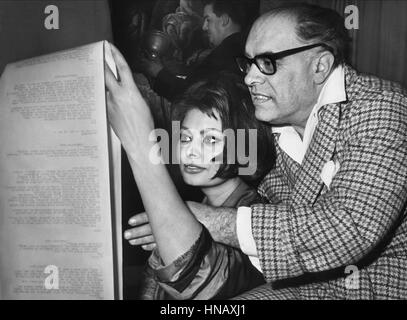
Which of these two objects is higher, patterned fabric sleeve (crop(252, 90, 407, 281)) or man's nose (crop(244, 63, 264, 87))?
man's nose (crop(244, 63, 264, 87))

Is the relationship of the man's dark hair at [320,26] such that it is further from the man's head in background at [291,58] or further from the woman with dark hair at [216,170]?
the woman with dark hair at [216,170]

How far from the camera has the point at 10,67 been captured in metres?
1.14

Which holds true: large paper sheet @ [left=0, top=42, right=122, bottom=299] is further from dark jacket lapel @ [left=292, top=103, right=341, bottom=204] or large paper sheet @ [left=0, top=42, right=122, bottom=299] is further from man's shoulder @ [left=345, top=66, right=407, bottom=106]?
man's shoulder @ [left=345, top=66, right=407, bottom=106]

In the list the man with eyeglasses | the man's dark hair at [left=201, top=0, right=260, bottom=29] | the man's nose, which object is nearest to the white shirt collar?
the man with eyeglasses

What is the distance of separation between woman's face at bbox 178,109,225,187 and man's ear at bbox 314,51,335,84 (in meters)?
0.29

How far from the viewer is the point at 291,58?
1.08 m

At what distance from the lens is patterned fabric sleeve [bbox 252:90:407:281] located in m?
0.89

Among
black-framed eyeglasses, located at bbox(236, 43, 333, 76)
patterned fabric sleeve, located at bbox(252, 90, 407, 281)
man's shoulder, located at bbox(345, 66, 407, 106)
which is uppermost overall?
black-framed eyeglasses, located at bbox(236, 43, 333, 76)

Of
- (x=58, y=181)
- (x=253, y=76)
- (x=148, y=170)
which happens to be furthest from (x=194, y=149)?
(x=58, y=181)

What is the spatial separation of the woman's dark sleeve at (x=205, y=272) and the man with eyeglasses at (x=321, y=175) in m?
0.03

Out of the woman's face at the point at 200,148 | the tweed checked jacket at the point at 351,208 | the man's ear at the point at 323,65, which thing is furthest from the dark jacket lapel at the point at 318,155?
the woman's face at the point at 200,148

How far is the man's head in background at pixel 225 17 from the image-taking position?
1.19 metres
